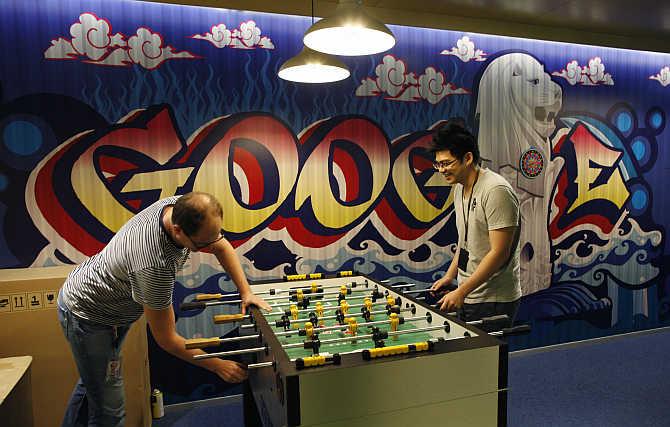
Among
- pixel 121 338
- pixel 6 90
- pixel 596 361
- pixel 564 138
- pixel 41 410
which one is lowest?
pixel 596 361

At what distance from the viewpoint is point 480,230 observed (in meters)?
2.53

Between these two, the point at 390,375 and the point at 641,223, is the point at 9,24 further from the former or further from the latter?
the point at 641,223

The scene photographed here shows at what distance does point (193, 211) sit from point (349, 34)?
3.12ft

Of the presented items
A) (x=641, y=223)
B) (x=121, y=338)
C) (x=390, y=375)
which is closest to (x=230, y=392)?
(x=121, y=338)

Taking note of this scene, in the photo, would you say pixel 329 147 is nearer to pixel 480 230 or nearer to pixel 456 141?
pixel 456 141

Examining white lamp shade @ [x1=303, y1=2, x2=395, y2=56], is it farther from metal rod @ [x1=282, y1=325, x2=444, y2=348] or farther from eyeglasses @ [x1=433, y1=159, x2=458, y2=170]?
metal rod @ [x1=282, y1=325, x2=444, y2=348]

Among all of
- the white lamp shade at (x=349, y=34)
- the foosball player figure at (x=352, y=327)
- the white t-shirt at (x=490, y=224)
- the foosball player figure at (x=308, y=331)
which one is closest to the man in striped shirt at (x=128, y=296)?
the foosball player figure at (x=308, y=331)

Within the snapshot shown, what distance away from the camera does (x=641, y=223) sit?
4504 mm

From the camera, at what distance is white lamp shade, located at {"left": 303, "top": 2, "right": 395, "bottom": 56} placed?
5.51 feet

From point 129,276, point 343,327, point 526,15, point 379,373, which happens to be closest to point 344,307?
point 343,327

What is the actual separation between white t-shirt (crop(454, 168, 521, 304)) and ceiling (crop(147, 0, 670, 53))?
1421 mm

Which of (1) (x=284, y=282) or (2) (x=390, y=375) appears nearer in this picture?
(2) (x=390, y=375)

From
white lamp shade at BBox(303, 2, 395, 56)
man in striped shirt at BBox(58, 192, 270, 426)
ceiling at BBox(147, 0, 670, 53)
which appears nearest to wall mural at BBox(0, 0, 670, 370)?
ceiling at BBox(147, 0, 670, 53)

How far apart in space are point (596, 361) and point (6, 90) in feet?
15.3
